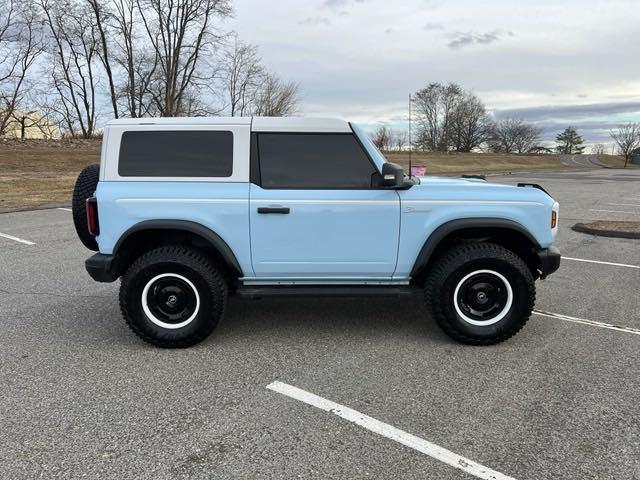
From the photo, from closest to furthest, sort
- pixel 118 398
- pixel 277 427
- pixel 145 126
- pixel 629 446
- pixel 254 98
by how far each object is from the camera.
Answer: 1. pixel 629 446
2. pixel 277 427
3. pixel 118 398
4. pixel 145 126
5. pixel 254 98

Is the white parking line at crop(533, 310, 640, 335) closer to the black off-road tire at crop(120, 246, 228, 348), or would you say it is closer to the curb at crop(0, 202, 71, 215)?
the black off-road tire at crop(120, 246, 228, 348)

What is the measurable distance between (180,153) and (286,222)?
1.03 meters

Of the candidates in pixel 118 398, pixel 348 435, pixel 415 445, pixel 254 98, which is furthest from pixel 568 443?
pixel 254 98

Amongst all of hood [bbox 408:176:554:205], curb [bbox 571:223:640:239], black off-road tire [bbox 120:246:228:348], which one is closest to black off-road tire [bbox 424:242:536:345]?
hood [bbox 408:176:554:205]

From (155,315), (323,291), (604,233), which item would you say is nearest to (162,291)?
(155,315)

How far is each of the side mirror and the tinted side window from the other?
0.53ft

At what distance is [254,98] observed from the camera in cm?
4900

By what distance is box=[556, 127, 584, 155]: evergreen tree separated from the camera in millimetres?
100562

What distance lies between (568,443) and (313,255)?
218cm

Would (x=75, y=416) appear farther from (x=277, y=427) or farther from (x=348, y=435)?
(x=348, y=435)

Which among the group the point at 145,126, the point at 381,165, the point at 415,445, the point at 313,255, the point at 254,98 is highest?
the point at 254,98

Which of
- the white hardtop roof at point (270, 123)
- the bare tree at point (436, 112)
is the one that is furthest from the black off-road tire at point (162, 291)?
the bare tree at point (436, 112)

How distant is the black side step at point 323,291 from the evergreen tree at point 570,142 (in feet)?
357

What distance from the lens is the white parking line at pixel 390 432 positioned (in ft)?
8.39
